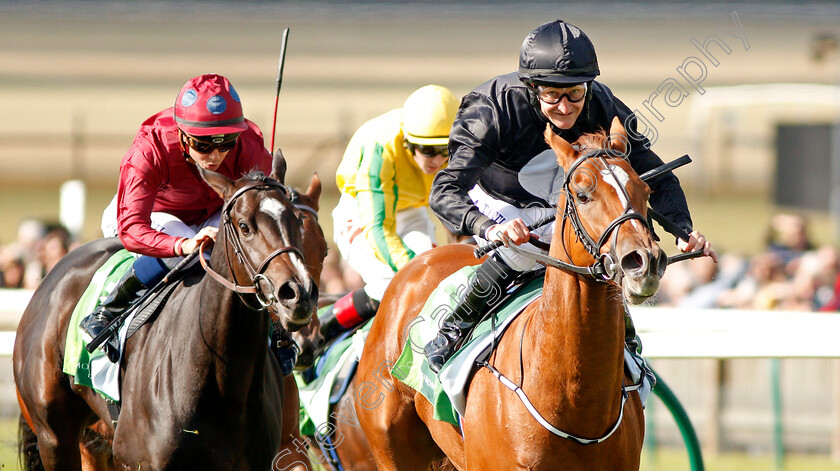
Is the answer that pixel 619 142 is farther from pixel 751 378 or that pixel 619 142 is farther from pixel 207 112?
pixel 751 378

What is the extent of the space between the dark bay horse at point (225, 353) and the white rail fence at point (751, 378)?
7.85ft

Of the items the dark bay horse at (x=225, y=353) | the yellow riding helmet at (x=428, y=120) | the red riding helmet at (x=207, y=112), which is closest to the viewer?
the dark bay horse at (x=225, y=353)

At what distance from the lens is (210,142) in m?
4.59

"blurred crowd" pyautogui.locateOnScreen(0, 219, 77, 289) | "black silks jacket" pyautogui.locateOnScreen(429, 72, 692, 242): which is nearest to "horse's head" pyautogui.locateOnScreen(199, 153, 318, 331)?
"black silks jacket" pyautogui.locateOnScreen(429, 72, 692, 242)

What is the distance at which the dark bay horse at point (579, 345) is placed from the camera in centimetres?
329

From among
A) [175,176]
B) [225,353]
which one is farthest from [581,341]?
[175,176]

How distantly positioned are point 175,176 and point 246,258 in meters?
1.02

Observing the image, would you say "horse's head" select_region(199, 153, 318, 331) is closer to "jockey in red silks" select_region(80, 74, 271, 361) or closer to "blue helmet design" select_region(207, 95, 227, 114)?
"jockey in red silks" select_region(80, 74, 271, 361)

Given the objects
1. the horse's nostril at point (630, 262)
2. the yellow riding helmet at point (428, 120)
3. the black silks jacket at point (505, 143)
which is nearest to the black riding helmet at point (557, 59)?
the black silks jacket at point (505, 143)

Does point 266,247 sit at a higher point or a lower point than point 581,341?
higher

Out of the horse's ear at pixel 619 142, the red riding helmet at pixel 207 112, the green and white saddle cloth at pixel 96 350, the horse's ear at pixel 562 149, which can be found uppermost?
the horse's ear at pixel 619 142

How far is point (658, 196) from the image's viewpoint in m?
4.12

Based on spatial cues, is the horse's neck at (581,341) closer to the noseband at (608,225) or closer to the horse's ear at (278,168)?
the noseband at (608,225)

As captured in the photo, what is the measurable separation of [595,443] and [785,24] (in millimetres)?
18235
